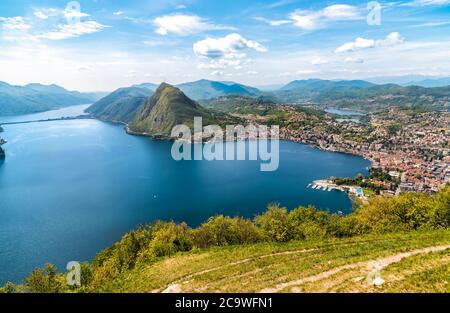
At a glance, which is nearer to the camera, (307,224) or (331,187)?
(307,224)

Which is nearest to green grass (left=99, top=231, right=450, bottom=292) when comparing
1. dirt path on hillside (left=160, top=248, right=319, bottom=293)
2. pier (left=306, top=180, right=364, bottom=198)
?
dirt path on hillside (left=160, top=248, right=319, bottom=293)

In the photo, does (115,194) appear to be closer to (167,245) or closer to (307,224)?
(167,245)

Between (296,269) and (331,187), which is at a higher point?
(296,269)

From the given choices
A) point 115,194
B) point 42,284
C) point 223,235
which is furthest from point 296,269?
point 115,194

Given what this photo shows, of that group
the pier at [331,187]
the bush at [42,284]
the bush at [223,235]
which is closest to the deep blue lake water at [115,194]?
the pier at [331,187]
